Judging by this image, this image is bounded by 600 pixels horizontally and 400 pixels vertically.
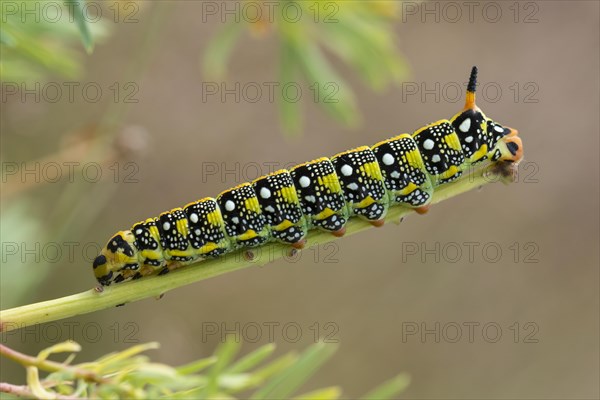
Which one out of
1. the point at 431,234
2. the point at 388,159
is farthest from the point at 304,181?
the point at 431,234

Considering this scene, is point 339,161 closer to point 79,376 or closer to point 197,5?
point 79,376

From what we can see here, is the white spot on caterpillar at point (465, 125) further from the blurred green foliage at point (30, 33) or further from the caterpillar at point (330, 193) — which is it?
the blurred green foliage at point (30, 33)

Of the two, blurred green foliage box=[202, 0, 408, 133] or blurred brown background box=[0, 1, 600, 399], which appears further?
blurred brown background box=[0, 1, 600, 399]

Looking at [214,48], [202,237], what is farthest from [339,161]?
[214,48]

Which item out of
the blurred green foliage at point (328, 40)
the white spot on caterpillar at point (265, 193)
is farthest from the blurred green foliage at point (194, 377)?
the blurred green foliage at point (328, 40)

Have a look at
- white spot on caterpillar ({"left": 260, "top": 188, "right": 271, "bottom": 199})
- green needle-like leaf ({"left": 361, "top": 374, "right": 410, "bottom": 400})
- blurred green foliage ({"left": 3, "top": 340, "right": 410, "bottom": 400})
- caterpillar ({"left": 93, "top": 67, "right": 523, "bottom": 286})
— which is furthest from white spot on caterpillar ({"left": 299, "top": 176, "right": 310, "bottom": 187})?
green needle-like leaf ({"left": 361, "top": 374, "right": 410, "bottom": 400})

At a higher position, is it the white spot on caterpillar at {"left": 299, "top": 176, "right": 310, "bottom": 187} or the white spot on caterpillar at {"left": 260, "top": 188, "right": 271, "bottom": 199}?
the white spot on caterpillar at {"left": 299, "top": 176, "right": 310, "bottom": 187}

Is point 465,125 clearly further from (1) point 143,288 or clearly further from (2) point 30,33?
(2) point 30,33

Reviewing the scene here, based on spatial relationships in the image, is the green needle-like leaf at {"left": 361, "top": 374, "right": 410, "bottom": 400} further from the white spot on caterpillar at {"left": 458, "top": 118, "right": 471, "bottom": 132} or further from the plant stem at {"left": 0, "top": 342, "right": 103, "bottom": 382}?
the white spot on caterpillar at {"left": 458, "top": 118, "right": 471, "bottom": 132}
